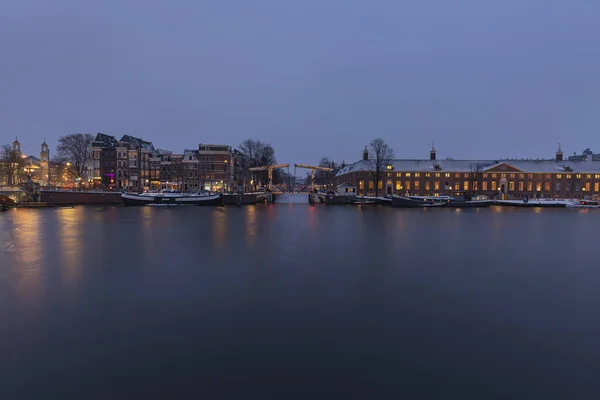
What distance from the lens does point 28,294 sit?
37.7ft

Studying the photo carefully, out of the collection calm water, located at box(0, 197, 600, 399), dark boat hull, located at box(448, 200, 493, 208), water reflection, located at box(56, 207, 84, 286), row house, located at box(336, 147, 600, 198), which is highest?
row house, located at box(336, 147, 600, 198)

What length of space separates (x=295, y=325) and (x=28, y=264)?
1414 cm

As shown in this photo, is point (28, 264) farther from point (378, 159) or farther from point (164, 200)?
point (378, 159)

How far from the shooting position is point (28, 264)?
52.4 feet

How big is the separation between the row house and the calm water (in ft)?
264

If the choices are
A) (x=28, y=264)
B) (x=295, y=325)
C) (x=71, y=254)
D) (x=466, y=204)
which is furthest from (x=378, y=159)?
(x=295, y=325)

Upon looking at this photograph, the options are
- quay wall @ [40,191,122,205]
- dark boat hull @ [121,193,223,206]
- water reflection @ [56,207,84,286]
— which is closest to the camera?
water reflection @ [56,207,84,286]

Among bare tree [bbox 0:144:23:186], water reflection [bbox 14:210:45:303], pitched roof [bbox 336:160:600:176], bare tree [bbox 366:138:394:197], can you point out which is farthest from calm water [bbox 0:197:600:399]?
pitched roof [bbox 336:160:600:176]

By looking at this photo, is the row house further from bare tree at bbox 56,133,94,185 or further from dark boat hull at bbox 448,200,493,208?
bare tree at bbox 56,133,94,185

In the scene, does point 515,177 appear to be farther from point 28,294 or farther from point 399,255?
point 28,294

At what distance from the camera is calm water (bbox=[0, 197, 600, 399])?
643 centimetres

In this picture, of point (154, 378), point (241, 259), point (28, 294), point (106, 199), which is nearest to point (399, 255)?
point (241, 259)

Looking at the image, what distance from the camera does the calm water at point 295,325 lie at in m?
6.43

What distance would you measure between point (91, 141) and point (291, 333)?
9609 cm
